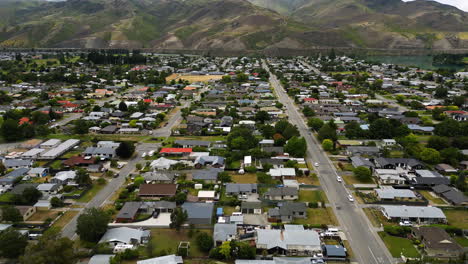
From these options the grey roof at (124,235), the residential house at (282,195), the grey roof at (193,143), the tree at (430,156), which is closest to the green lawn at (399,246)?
the residential house at (282,195)

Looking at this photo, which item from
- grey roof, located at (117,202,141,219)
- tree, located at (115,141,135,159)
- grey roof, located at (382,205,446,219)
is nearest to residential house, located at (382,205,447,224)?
grey roof, located at (382,205,446,219)

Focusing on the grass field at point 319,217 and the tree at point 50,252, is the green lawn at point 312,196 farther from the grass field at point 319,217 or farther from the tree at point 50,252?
the tree at point 50,252

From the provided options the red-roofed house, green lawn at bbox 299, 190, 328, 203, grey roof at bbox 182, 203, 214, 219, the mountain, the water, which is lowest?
grey roof at bbox 182, 203, 214, 219

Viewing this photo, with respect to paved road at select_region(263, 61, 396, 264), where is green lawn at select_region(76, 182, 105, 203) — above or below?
below

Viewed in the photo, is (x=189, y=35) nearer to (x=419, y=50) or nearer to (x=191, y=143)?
(x=419, y=50)

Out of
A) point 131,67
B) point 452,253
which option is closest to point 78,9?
point 131,67

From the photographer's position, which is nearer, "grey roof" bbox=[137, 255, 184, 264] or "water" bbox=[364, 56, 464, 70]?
"grey roof" bbox=[137, 255, 184, 264]

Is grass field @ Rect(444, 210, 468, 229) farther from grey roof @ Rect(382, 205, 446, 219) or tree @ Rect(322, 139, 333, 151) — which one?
tree @ Rect(322, 139, 333, 151)
